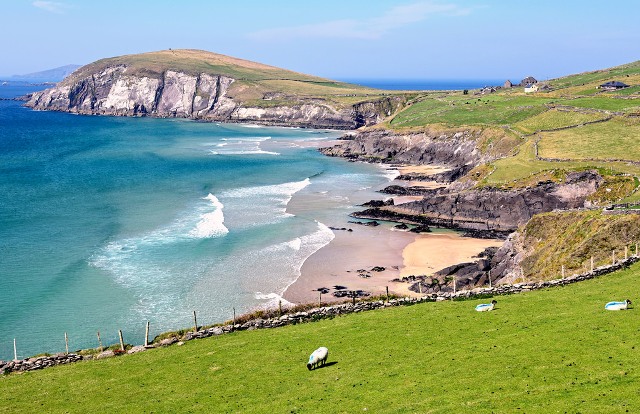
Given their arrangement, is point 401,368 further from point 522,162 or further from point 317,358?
point 522,162

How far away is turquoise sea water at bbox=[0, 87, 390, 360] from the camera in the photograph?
54906 millimetres

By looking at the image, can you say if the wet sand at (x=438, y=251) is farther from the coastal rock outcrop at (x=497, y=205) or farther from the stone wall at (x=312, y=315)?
the stone wall at (x=312, y=315)

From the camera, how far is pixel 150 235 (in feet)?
272

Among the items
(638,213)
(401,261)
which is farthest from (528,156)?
(638,213)

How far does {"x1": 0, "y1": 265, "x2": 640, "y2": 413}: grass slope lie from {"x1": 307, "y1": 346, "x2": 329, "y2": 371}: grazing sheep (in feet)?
1.91

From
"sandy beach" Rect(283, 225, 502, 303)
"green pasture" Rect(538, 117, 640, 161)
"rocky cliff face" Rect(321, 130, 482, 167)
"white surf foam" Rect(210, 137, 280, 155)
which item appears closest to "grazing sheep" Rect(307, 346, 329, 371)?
"sandy beach" Rect(283, 225, 502, 303)

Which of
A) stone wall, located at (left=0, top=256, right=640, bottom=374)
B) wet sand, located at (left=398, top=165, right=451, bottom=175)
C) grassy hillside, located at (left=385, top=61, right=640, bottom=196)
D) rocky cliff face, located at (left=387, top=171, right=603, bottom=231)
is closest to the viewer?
stone wall, located at (left=0, top=256, right=640, bottom=374)

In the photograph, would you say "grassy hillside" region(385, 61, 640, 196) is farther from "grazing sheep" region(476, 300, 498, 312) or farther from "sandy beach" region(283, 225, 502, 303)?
"grazing sheep" region(476, 300, 498, 312)

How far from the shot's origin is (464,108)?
174625 millimetres

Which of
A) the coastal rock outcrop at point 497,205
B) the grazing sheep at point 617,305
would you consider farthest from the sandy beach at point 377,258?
the grazing sheep at point 617,305

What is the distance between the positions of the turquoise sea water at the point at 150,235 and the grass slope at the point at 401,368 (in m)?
17.4

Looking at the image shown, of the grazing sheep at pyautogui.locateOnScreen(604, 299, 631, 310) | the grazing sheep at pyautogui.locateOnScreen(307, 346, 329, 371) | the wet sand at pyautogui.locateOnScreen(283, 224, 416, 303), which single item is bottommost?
the wet sand at pyautogui.locateOnScreen(283, 224, 416, 303)

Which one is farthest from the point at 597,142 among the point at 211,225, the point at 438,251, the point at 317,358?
the point at 317,358

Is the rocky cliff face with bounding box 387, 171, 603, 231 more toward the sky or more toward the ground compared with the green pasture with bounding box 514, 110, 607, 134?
more toward the ground
